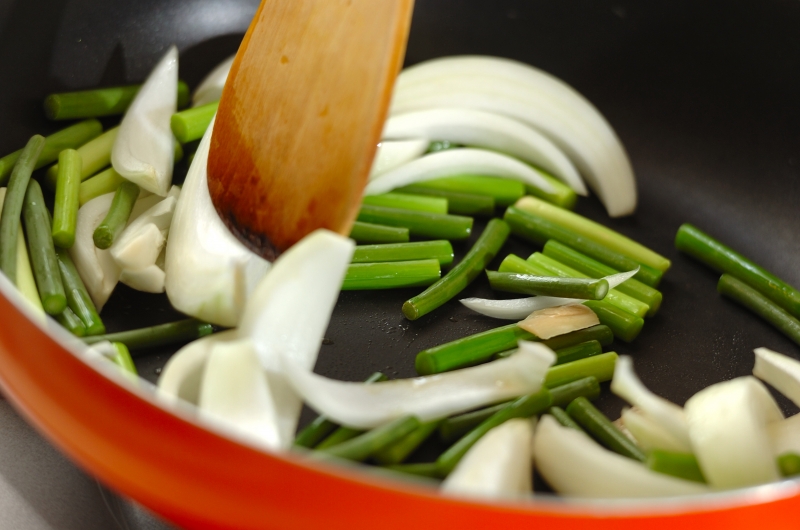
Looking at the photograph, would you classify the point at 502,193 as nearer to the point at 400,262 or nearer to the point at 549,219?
the point at 549,219

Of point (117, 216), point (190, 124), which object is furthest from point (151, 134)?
point (117, 216)

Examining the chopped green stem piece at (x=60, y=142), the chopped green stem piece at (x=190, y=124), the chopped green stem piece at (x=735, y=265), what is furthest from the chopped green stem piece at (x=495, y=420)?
the chopped green stem piece at (x=60, y=142)

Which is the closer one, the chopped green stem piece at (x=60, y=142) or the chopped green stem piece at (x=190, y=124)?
the chopped green stem piece at (x=60, y=142)

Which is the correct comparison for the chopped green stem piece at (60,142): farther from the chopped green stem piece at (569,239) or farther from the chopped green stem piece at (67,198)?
the chopped green stem piece at (569,239)

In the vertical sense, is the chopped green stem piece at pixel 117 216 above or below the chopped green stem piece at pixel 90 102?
below

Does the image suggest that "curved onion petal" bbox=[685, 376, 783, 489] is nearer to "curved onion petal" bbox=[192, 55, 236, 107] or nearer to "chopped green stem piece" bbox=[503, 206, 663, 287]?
"chopped green stem piece" bbox=[503, 206, 663, 287]

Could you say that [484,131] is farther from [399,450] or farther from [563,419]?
[399,450]
